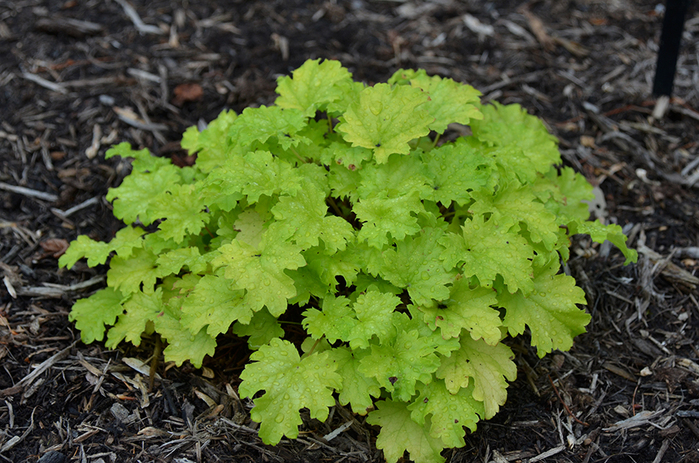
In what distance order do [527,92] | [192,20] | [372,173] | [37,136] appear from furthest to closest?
[192,20] < [527,92] < [37,136] < [372,173]

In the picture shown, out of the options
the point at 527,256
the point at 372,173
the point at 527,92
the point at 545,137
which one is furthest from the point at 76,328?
the point at 527,92

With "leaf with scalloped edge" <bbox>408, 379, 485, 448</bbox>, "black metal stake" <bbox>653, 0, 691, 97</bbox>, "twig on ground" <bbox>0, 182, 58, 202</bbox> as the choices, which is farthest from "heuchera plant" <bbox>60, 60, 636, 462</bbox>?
"black metal stake" <bbox>653, 0, 691, 97</bbox>

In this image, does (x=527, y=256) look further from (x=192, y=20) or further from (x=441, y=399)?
(x=192, y=20)

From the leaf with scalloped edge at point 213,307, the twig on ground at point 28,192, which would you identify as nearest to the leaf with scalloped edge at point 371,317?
the leaf with scalloped edge at point 213,307

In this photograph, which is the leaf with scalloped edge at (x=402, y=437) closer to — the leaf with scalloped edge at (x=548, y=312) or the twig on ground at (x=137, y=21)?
the leaf with scalloped edge at (x=548, y=312)

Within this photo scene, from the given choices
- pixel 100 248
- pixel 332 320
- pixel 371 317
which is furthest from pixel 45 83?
pixel 371 317

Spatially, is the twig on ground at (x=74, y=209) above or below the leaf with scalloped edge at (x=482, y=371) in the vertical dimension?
above
